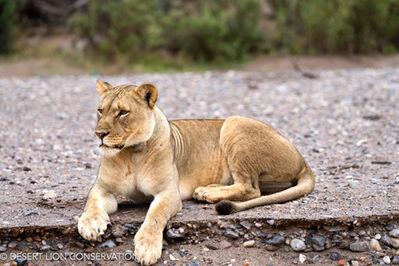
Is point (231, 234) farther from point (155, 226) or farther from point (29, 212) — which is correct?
point (29, 212)

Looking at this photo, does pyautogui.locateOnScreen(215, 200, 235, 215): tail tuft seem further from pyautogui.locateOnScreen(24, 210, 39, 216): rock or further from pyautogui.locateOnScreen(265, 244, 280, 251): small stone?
pyautogui.locateOnScreen(24, 210, 39, 216): rock

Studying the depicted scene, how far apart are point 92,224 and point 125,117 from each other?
75 cm

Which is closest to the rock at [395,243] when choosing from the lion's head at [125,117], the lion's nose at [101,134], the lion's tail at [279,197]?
the lion's tail at [279,197]

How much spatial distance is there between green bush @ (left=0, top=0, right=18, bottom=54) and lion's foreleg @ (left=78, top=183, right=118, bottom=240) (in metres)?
11.7

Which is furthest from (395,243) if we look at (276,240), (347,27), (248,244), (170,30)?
(170,30)

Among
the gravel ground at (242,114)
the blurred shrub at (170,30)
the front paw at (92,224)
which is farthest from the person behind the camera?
the blurred shrub at (170,30)

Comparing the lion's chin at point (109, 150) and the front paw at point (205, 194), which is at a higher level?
the lion's chin at point (109, 150)

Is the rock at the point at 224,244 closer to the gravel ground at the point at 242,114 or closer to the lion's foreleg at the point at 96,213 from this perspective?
the gravel ground at the point at 242,114

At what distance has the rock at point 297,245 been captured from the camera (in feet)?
12.7

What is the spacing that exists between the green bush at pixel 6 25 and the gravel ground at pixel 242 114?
4406mm

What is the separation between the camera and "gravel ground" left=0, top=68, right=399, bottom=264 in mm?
4168

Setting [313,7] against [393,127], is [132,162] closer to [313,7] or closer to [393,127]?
[393,127]

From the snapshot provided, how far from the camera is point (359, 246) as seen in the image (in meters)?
3.89

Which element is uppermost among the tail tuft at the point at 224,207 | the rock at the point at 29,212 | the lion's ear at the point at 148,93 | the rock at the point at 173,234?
the lion's ear at the point at 148,93
